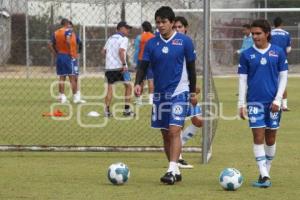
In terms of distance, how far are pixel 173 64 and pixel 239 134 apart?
5.43 metres

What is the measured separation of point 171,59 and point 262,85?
3.62 feet

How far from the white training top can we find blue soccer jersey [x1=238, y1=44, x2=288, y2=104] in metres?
8.63

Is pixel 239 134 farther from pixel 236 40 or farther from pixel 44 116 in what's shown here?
pixel 236 40

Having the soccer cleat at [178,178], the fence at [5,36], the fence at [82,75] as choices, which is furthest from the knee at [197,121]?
the fence at [5,36]

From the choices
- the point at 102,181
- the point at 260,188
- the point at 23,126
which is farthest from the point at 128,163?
the point at 23,126

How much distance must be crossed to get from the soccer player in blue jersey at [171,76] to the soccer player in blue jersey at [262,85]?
2.33ft

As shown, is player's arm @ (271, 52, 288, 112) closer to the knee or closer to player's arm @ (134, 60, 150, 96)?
player's arm @ (134, 60, 150, 96)

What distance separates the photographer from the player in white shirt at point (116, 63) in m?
18.1

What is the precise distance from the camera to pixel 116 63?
60.7ft

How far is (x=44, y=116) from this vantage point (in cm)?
1838

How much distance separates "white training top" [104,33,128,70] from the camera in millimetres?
18172

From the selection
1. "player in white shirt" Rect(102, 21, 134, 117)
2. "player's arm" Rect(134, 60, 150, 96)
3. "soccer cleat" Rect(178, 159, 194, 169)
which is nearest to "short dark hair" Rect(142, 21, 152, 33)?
"player in white shirt" Rect(102, 21, 134, 117)

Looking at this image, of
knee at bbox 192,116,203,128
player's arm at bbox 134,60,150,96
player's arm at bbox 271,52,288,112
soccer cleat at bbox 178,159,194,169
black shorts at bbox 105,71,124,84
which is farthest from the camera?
black shorts at bbox 105,71,124,84

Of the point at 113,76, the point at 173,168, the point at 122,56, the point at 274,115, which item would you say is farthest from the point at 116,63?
the point at 274,115
